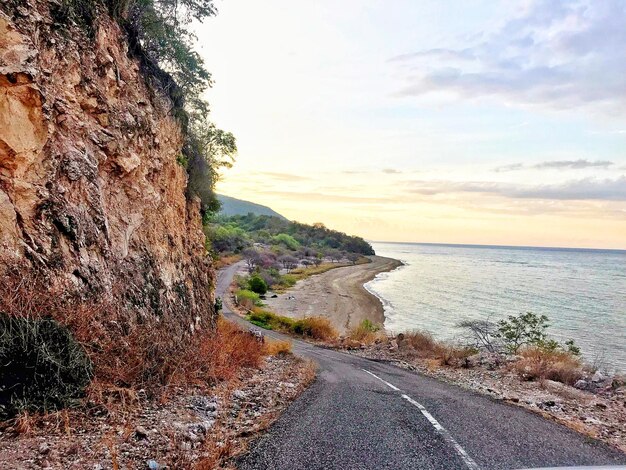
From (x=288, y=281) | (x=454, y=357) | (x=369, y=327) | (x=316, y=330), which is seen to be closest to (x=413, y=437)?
(x=454, y=357)

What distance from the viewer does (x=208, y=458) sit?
4.57 metres

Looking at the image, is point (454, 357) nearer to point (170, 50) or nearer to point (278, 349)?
point (278, 349)

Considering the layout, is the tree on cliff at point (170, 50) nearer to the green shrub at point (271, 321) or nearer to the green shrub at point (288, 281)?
the green shrub at point (271, 321)

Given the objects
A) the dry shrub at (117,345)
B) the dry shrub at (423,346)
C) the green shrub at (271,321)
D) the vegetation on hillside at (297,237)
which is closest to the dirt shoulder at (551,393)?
the dry shrub at (423,346)

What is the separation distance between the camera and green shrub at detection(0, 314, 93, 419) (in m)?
4.92

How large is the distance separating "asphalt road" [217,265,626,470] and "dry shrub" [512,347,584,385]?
4.45 meters

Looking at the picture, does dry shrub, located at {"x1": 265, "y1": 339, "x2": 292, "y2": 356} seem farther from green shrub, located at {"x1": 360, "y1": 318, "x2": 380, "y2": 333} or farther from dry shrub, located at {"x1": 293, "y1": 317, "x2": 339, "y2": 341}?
green shrub, located at {"x1": 360, "y1": 318, "x2": 380, "y2": 333}

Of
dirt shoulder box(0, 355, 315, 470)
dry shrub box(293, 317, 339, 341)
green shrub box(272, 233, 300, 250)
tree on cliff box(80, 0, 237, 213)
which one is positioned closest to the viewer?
dirt shoulder box(0, 355, 315, 470)

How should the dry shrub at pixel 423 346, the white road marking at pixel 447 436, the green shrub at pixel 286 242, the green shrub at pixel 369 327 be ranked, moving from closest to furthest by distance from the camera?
the white road marking at pixel 447 436
the dry shrub at pixel 423 346
the green shrub at pixel 369 327
the green shrub at pixel 286 242

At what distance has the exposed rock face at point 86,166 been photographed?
659 cm

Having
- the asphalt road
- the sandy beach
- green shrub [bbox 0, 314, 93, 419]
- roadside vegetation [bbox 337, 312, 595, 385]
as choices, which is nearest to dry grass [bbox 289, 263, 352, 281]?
the sandy beach

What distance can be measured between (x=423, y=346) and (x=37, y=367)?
16568 mm

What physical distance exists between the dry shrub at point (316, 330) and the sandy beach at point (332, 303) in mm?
6463

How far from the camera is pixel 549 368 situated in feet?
41.4
